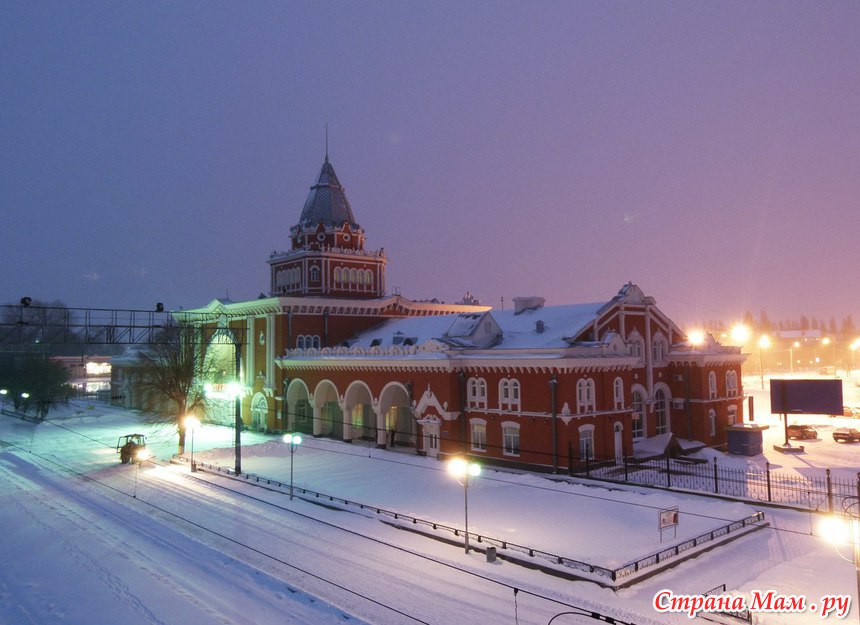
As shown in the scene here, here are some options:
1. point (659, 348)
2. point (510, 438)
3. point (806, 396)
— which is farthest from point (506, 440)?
point (806, 396)

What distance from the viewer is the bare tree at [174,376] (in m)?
44.8

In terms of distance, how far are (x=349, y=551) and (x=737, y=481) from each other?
1796cm

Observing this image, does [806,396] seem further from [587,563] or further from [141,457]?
[141,457]

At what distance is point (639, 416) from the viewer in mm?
41594

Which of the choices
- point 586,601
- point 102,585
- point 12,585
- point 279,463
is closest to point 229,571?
point 102,585

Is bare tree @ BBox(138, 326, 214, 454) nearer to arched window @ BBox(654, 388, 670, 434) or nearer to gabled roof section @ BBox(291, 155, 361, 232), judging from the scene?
gabled roof section @ BBox(291, 155, 361, 232)

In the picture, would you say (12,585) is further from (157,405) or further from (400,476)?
(157,405)

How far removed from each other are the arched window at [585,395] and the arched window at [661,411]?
31.2ft

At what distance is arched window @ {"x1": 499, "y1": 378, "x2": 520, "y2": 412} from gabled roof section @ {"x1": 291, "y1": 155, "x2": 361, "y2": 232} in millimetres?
27014

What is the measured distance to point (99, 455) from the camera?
147ft

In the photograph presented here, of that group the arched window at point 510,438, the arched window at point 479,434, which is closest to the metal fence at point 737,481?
the arched window at point 510,438

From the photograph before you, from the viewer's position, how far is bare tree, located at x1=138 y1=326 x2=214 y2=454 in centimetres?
4484

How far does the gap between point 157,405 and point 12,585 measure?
37.0 m

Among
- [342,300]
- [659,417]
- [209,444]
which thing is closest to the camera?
[659,417]
